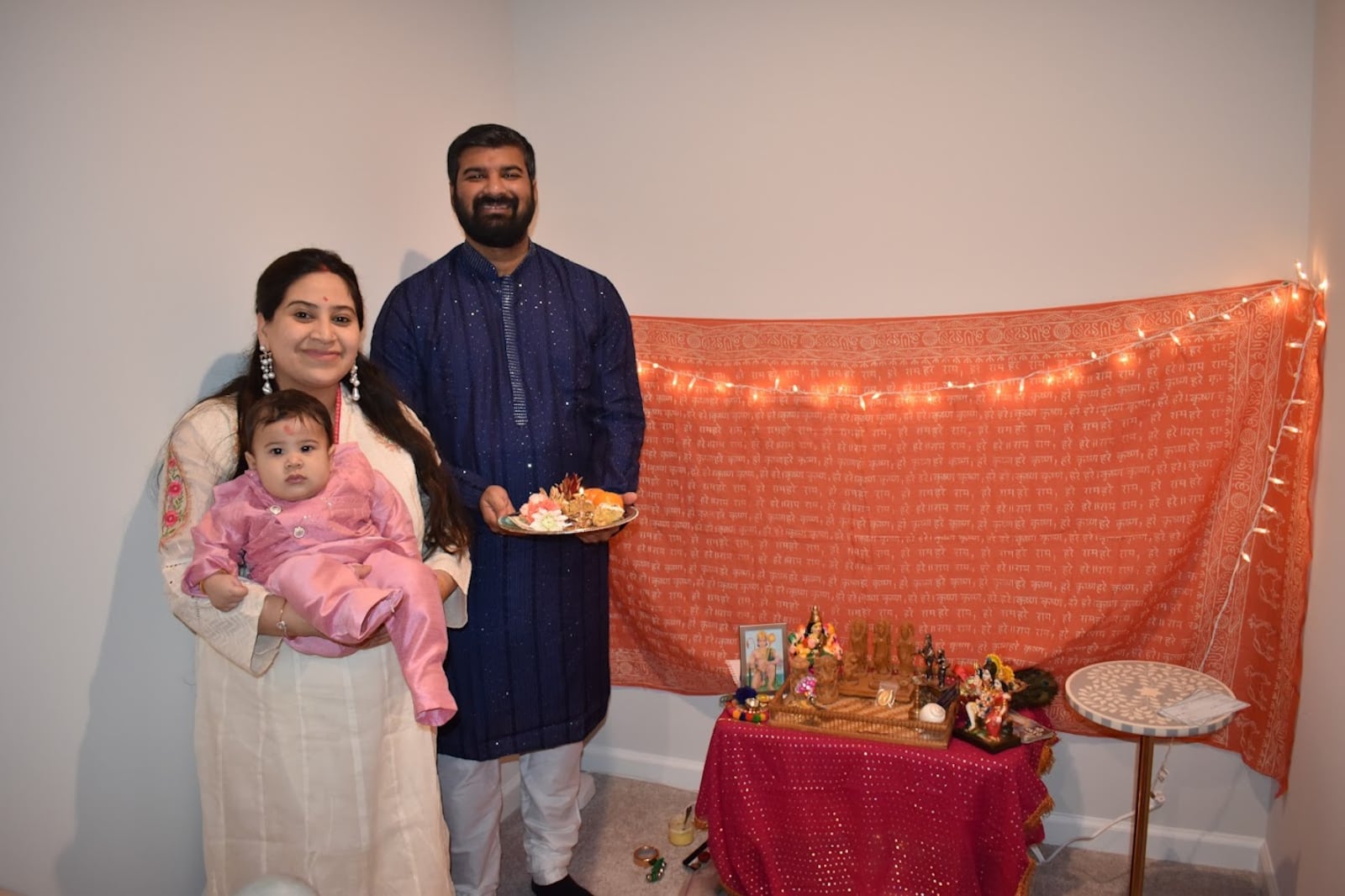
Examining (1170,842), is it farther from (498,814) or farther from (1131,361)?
(498,814)

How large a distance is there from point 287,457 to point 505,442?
27.8 inches

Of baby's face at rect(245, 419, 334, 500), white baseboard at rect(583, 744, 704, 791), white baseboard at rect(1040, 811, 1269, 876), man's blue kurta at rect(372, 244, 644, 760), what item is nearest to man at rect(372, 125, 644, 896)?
man's blue kurta at rect(372, 244, 644, 760)

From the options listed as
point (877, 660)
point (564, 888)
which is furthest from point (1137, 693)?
point (564, 888)

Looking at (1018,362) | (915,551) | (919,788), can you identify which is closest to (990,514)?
(915,551)

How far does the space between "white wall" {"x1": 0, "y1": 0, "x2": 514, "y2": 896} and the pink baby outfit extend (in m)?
0.34

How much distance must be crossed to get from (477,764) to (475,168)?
151 cm

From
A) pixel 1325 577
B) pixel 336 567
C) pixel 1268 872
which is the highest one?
pixel 336 567

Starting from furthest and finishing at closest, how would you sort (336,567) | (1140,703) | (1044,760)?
(1044,760) < (1140,703) < (336,567)

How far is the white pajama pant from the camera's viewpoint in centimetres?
241

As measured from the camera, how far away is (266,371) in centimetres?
186

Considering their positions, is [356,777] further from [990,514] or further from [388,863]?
[990,514]

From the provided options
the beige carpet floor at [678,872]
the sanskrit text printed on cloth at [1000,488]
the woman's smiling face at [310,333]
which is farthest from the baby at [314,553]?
the sanskrit text printed on cloth at [1000,488]

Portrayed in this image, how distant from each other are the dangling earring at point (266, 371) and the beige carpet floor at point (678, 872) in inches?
63.8

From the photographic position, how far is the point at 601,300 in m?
2.52
